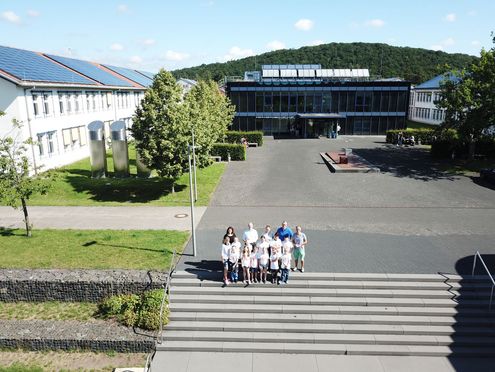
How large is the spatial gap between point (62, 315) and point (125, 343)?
299cm

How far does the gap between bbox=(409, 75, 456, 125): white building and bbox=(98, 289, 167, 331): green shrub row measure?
191 feet

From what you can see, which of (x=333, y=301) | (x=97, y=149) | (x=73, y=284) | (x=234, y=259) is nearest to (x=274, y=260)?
(x=234, y=259)

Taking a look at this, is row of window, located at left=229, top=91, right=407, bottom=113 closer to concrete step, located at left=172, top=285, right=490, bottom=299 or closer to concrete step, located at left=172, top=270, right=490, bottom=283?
concrete step, located at left=172, top=270, right=490, bottom=283

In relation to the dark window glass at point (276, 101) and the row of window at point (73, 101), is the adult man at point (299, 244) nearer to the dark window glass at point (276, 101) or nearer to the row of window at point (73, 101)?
the row of window at point (73, 101)

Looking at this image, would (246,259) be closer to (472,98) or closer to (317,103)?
(472,98)

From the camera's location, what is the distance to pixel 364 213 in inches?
822

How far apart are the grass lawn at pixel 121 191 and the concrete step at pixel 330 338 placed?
11.1m

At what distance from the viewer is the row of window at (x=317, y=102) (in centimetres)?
5294

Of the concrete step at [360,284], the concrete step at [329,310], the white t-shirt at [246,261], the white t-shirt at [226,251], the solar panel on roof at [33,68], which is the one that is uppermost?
the solar panel on roof at [33,68]

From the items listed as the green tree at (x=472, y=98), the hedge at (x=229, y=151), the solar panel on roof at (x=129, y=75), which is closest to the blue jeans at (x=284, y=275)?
the hedge at (x=229, y=151)

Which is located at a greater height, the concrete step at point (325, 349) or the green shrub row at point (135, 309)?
the green shrub row at point (135, 309)

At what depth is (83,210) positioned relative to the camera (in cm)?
2177

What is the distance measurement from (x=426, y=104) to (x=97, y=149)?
57969 mm

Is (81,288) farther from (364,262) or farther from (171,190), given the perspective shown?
(171,190)
